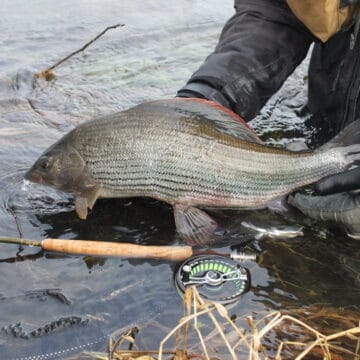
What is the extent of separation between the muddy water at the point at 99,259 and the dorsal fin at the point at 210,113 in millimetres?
531

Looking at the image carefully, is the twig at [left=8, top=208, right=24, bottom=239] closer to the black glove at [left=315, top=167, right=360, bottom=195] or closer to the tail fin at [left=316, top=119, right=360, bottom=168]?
the black glove at [left=315, top=167, right=360, bottom=195]

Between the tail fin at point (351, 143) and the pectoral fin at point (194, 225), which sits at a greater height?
the tail fin at point (351, 143)

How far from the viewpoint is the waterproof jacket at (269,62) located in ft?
14.1

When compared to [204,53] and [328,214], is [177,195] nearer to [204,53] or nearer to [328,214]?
[328,214]

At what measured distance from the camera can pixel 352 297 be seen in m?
3.06

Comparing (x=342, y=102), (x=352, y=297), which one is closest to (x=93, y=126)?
(x=352, y=297)

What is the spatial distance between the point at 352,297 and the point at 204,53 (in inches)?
194

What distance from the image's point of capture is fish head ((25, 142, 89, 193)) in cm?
353

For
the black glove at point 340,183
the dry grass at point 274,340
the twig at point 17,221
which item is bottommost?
the twig at point 17,221

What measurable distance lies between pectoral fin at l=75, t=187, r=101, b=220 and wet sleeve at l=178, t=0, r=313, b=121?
118 centimetres

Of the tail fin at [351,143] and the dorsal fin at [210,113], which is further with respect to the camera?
the dorsal fin at [210,113]

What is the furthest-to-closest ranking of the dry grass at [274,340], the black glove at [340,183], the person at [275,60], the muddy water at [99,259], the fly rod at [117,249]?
the person at [275,60]
the black glove at [340,183]
the fly rod at [117,249]
the muddy water at [99,259]
the dry grass at [274,340]

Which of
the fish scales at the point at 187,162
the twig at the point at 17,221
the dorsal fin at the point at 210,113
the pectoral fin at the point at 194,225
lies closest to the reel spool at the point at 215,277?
the pectoral fin at the point at 194,225

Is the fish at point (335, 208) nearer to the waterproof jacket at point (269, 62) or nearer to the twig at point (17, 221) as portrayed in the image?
the waterproof jacket at point (269, 62)
